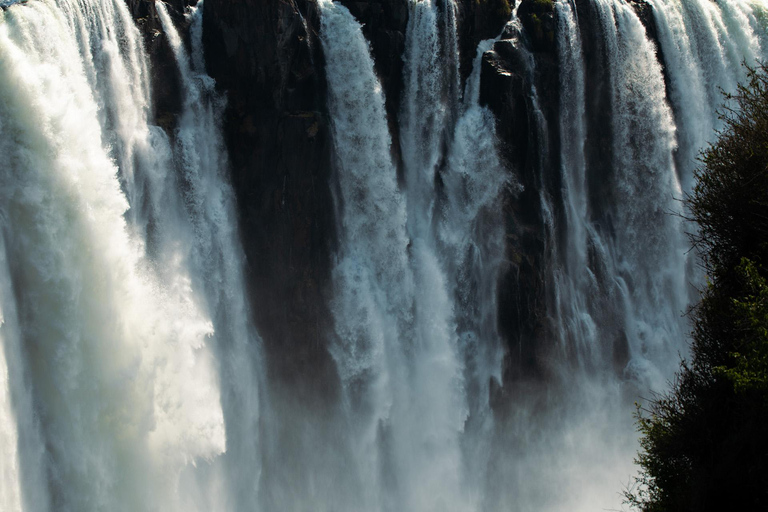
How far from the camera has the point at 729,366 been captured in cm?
1332

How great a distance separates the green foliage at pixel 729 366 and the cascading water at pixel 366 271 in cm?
1142

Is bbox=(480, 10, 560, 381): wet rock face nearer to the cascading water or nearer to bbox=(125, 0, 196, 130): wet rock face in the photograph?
the cascading water

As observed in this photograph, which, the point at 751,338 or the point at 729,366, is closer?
the point at 751,338

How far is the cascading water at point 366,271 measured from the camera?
1844cm

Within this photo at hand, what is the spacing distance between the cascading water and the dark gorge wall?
0.39m

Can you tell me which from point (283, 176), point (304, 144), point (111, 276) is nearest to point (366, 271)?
point (283, 176)

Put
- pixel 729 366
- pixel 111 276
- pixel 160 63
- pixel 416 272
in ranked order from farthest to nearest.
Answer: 1. pixel 416 272
2. pixel 160 63
3. pixel 111 276
4. pixel 729 366

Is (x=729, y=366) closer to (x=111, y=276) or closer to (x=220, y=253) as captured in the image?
(x=111, y=276)

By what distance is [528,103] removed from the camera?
2680cm

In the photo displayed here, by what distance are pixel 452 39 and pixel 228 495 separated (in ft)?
57.1

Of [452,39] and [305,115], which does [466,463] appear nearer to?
[305,115]

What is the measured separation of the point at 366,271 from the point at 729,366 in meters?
13.8

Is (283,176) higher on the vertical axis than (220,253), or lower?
higher

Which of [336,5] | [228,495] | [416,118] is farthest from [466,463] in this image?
[336,5]
